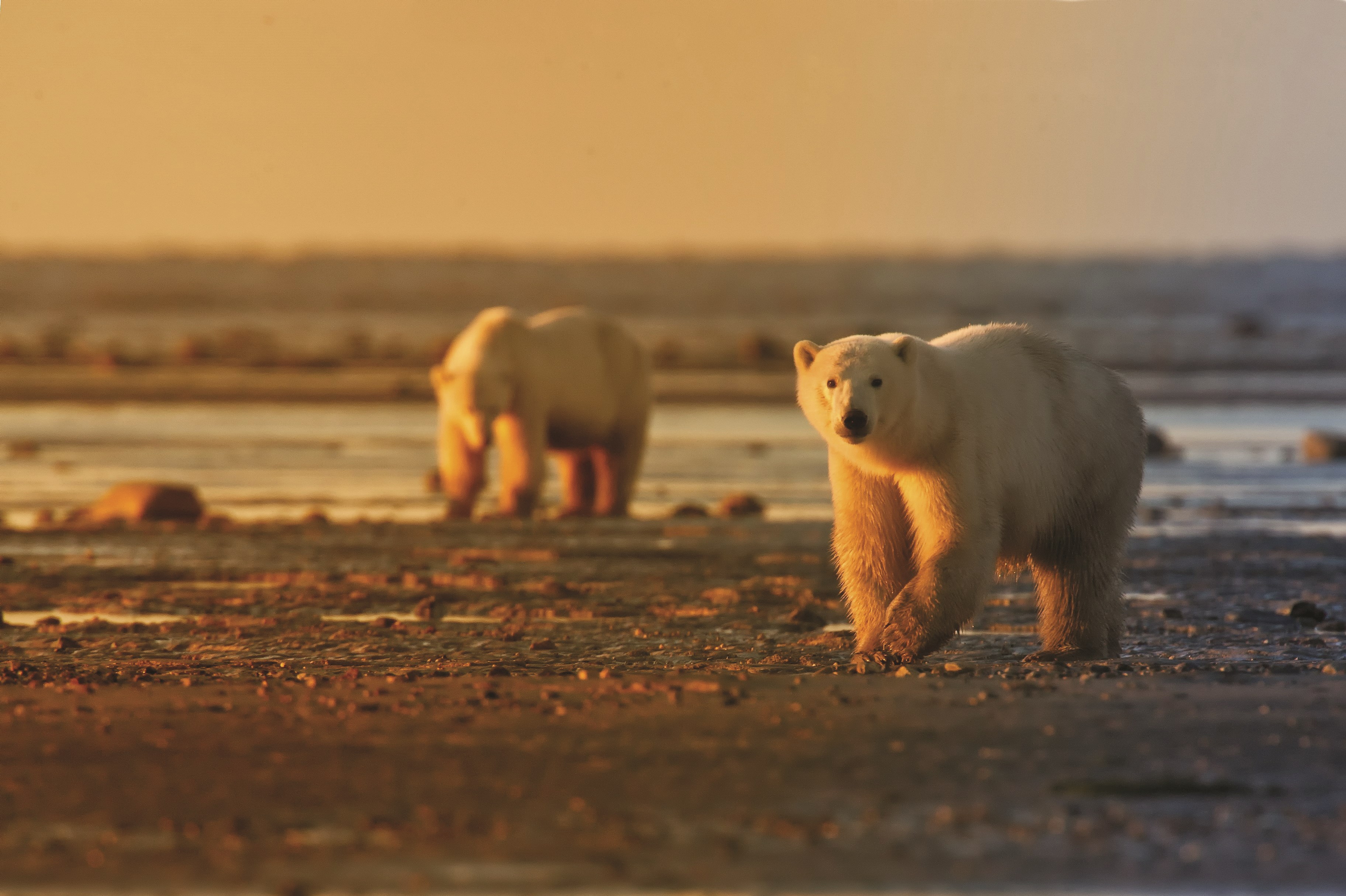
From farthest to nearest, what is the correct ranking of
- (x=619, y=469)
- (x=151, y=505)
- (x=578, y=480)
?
1. (x=578, y=480)
2. (x=619, y=469)
3. (x=151, y=505)

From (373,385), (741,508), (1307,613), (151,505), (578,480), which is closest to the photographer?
(1307,613)

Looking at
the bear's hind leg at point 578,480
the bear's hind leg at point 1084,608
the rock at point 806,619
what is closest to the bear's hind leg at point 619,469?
the bear's hind leg at point 578,480

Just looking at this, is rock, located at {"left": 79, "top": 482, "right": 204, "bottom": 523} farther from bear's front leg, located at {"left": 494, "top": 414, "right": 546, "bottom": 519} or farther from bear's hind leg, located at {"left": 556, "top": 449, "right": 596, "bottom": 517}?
bear's hind leg, located at {"left": 556, "top": 449, "right": 596, "bottom": 517}

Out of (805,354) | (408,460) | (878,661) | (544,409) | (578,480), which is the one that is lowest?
(408,460)

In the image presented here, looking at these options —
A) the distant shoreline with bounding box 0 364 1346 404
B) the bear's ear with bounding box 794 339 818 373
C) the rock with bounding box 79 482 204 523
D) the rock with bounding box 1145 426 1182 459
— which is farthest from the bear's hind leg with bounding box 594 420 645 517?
the distant shoreline with bounding box 0 364 1346 404

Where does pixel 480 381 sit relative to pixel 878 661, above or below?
above

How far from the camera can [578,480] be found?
1536cm

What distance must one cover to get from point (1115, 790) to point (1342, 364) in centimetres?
3375

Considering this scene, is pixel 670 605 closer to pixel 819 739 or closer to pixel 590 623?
pixel 590 623

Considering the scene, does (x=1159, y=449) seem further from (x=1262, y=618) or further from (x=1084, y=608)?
(x=1084, y=608)

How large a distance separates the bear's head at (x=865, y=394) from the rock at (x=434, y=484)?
9097mm

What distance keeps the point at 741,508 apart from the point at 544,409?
Answer: 188cm

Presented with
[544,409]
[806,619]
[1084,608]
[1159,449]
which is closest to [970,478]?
[1084,608]

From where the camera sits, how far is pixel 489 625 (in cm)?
834
